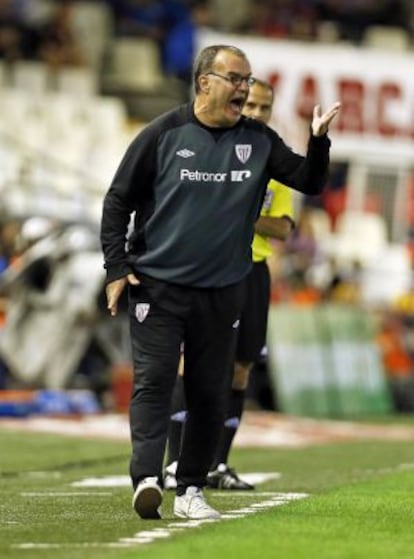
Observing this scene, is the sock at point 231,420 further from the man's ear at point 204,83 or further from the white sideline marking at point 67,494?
the man's ear at point 204,83

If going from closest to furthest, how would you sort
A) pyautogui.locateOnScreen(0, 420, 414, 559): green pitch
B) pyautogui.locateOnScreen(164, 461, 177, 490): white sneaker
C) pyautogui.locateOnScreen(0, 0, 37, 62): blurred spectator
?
pyautogui.locateOnScreen(0, 420, 414, 559): green pitch
pyautogui.locateOnScreen(164, 461, 177, 490): white sneaker
pyautogui.locateOnScreen(0, 0, 37, 62): blurred spectator

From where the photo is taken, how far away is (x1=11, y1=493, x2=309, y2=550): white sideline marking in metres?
8.41

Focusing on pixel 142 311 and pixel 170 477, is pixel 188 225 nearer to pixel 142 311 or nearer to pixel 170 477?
pixel 142 311

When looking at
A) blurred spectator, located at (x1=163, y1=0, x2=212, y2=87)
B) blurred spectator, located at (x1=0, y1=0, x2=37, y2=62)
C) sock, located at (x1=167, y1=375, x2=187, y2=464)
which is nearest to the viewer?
sock, located at (x1=167, y1=375, x2=187, y2=464)

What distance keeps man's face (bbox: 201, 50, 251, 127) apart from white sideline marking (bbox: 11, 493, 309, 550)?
179cm

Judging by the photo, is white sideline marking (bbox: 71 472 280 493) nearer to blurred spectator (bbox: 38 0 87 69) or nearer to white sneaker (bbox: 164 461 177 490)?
white sneaker (bbox: 164 461 177 490)

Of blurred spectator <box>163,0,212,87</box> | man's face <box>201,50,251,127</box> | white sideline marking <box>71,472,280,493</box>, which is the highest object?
man's face <box>201,50,251,127</box>

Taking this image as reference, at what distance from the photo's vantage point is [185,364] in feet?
33.0

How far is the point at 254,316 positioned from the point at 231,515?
8.78 feet

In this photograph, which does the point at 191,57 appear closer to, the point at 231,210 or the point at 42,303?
the point at 42,303

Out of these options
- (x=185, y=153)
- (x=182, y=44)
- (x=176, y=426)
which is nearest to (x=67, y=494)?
(x=176, y=426)

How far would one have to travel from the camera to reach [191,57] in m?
32.4

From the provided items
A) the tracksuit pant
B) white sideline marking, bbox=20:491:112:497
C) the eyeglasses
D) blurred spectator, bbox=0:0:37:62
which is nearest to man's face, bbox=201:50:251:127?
the eyeglasses

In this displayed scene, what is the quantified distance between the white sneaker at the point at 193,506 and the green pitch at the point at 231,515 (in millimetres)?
82
